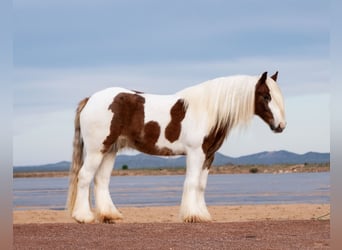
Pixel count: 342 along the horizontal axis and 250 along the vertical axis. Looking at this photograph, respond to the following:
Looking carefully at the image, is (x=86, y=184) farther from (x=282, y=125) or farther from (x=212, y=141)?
(x=282, y=125)

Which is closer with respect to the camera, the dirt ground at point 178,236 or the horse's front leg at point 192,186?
the dirt ground at point 178,236

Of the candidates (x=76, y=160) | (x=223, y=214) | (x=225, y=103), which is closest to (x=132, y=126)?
(x=76, y=160)

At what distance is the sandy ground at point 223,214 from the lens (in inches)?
492

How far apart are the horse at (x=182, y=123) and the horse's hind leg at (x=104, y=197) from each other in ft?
0.04

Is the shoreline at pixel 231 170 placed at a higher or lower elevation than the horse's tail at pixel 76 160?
lower

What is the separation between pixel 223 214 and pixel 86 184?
5.13 meters

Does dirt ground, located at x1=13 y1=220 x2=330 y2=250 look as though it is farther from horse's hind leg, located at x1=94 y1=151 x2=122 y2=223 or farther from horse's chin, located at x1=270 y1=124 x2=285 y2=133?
horse's chin, located at x1=270 y1=124 x2=285 y2=133

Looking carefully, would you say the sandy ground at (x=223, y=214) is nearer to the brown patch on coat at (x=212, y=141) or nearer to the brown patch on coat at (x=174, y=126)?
the brown patch on coat at (x=212, y=141)

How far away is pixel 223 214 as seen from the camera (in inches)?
537

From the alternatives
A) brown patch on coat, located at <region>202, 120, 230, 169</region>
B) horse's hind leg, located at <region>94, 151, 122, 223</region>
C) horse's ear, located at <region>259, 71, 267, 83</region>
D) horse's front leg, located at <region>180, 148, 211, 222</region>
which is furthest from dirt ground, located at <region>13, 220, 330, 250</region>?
horse's ear, located at <region>259, 71, 267, 83</region>

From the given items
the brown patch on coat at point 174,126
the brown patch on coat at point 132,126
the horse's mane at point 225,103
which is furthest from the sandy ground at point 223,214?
the horse's mane at point 225,103

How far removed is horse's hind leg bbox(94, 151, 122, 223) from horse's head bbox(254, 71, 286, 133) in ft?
7.23

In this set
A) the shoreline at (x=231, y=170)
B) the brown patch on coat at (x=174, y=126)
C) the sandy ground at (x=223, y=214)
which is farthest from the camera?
the shoreline at (x=231, y=170)

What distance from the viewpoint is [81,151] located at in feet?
31.1
